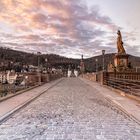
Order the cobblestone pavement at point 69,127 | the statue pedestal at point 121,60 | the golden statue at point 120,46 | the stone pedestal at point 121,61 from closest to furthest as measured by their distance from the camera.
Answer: the cobblestone pavement at point 69,127 → the stone pedestal at point 121,61 → the statue pedestal at point 121,60 → the golden statue at point 120,46

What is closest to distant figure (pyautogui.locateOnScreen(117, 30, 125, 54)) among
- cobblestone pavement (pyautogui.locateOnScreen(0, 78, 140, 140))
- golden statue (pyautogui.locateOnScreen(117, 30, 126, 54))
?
golden statue (pyautogui.locateOnScreen(117, 30, 126, 54))

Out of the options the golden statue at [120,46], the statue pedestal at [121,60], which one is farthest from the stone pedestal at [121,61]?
the golden statue at [120,46]

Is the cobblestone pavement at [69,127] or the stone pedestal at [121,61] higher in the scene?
the stone pedestal at [121,61]

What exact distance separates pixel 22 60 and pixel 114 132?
99848 mm

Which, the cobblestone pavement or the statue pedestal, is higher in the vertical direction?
the statue pedestal

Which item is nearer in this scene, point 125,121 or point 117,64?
point 125,121

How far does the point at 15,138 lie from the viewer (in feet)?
23.3

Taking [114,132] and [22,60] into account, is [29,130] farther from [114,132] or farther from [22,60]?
[22,60]

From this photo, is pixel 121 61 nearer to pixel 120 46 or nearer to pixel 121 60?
pixel 121 60

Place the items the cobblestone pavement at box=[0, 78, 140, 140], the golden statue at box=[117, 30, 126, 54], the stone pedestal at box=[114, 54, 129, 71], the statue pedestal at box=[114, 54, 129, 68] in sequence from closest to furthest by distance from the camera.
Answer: the cobblestone pavement at box=[0, 78, 140, 140], the stone pedestal at box=[114, 54, 129, 71], the statue pedestal at box=[114, 54, 129, 68], the golden statue at box=[117, 30, 126, 54]

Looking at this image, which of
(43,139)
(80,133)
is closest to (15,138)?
(43,139)

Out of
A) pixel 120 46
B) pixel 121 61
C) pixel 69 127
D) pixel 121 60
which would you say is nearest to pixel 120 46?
pixel 120 46

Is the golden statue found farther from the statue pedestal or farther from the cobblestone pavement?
the cobblestone pavement

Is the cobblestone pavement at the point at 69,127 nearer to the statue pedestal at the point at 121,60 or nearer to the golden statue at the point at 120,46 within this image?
the statue pedestal at the point at 121,60
